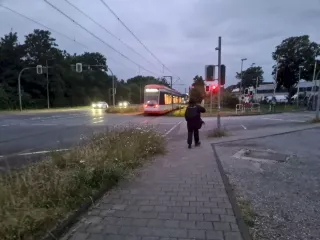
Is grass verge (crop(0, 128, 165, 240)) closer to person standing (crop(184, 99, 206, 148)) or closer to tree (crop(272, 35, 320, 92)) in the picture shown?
person standing (crop(184, 99, 206, 148))

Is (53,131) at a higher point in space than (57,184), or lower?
lower

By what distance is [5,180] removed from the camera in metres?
4.54

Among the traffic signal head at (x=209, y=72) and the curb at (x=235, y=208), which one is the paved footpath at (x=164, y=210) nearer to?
the curb at (x=235, y=208)

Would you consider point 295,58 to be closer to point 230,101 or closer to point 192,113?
point 230,101

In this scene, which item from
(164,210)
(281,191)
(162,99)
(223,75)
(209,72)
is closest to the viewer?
(164,210)

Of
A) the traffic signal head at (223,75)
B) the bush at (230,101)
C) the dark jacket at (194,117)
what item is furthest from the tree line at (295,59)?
the dark jacket at (194,117)

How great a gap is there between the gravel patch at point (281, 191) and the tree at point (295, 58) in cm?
6863

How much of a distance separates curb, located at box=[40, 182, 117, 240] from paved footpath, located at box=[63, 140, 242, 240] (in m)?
0.09

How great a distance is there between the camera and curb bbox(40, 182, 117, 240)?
3463mm

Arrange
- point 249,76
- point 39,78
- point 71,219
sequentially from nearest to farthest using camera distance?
point 71,219 < point 39,78 < point 249,76

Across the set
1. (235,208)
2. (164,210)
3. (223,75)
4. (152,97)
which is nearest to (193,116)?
(223,75)

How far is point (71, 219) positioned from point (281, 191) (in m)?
3.60

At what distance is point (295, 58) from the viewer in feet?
234

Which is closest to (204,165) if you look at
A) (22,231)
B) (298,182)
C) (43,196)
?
(298,182)
